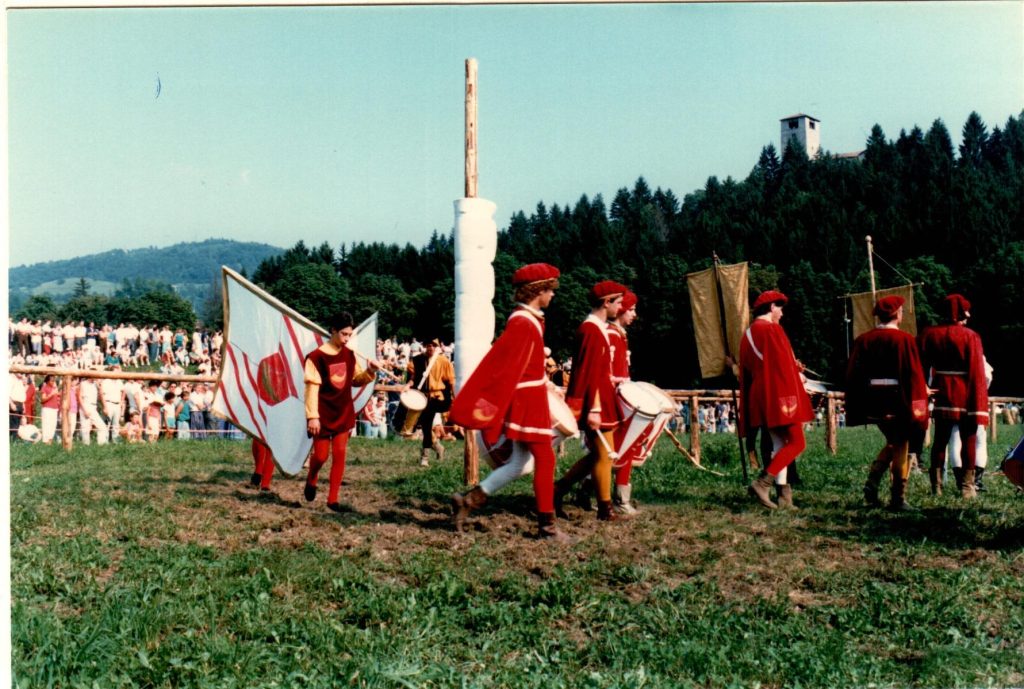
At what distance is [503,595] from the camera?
575 centimetres

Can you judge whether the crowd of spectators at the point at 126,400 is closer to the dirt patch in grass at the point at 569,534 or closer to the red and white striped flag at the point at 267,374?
the red and white striped flag at the point at 267,374

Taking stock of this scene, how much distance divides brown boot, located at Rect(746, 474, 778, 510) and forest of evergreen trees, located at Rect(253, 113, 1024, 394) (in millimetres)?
28758

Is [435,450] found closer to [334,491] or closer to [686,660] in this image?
[334,491]

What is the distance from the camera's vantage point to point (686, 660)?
4715 mm

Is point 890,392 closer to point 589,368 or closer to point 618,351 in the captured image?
point 618,351

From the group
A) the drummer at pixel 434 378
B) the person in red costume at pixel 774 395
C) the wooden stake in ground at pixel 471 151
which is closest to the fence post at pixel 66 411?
the drummer at pixel 434 378

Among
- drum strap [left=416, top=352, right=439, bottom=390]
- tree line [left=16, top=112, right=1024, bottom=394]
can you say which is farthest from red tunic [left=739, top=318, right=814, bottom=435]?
tree line [left=16, top=112, right=1024, bottom=394]

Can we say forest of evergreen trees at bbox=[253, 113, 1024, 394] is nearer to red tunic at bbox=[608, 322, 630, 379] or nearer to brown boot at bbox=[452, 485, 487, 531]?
red tunic at bbox=[608, 322, 630, 379]

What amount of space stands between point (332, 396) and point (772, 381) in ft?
13.2

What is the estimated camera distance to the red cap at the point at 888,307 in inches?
348

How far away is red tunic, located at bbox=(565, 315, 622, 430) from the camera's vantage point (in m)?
7.72

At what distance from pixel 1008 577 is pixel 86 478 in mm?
8617


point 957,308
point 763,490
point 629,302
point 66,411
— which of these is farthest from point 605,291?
point 66,411

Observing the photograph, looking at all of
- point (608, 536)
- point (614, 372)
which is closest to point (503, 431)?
point (608, 536)
